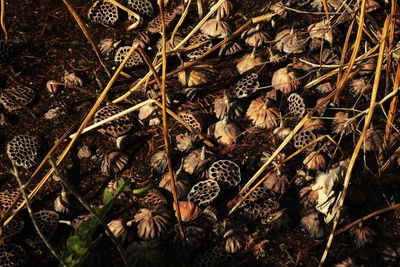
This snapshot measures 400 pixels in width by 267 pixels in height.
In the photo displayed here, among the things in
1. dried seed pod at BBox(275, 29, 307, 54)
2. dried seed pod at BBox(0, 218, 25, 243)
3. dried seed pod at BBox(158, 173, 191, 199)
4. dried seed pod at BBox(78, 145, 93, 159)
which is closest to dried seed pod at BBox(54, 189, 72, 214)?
dried seed pod at BBox(0, 218, 25, 243)

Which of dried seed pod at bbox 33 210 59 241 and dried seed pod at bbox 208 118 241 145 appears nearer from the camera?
dried seed pod at bbox 33 210 59 241

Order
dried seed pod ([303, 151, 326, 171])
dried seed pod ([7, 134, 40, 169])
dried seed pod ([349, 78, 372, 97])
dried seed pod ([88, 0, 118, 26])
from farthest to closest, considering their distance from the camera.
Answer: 1. dried seed pod ([88, 0, 118, 26])
2. dried seed pod ([349, 78, 372, 97])
3. dried seed pod ([7, 134, 40, 169])
4. dried seed pod ([303, 151, 326, 171])

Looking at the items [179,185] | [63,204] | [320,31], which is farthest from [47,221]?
[320,31]

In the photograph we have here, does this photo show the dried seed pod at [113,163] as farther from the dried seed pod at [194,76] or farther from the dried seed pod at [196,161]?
the dried seed pod at [194,76]

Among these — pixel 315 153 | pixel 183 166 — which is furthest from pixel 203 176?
pixel 315 153

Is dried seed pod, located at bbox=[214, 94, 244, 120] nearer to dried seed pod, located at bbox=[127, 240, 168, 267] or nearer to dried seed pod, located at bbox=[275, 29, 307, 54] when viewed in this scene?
dried seed pod, located at bbox=[275, 29, 307, 54]

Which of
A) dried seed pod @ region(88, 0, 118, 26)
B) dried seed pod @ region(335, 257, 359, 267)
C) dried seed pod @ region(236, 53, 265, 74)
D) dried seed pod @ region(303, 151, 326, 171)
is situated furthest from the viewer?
dried seed pod @ region(88, 0, 118, 26)

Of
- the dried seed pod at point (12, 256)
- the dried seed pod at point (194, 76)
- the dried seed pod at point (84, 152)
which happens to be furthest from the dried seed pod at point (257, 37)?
the dried seed pod at point (12, 256)
